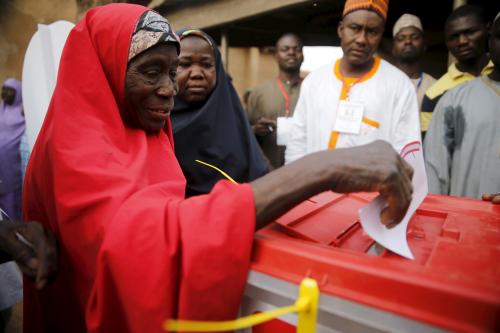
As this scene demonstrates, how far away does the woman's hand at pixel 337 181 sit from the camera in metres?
0.72

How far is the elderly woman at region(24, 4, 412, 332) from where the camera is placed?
667 millimetres

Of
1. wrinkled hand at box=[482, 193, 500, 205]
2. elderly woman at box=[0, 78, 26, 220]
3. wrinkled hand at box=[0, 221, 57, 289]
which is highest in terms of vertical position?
wrinkled hand at box=[482, 193, 500, 205]

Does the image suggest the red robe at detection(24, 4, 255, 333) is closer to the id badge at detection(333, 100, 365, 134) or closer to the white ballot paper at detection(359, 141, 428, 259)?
the white ballot paper at detection(359, 141, 428, 259)

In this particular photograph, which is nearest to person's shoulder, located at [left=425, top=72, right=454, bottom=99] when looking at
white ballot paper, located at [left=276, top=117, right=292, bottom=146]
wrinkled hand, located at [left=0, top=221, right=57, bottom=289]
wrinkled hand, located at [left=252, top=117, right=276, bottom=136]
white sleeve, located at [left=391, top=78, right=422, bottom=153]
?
white sleeve, located at [left=391, top=78, right=422, bottom=153]

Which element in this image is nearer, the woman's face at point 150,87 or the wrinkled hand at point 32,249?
the wrinkled hand at point 32,249

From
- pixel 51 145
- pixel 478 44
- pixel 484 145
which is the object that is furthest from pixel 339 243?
pixel 478 44

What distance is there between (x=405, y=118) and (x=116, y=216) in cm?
202

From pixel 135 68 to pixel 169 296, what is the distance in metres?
0.72

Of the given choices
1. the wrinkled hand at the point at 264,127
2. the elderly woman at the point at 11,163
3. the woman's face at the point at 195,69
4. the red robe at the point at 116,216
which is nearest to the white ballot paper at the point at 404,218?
the red robe at the point at 116,216

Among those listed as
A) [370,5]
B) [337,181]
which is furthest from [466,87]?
[337,181]

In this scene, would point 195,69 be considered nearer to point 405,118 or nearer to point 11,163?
point 405,118

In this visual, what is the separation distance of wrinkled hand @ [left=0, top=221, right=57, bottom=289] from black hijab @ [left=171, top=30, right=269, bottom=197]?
2.94ft

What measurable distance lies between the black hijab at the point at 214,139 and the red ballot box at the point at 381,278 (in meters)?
0.95

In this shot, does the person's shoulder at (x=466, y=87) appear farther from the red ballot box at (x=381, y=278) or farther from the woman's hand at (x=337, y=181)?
the woman's hand at (x=337, y=181)
